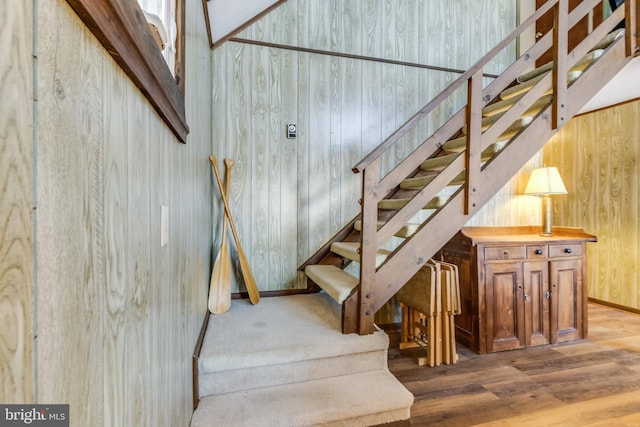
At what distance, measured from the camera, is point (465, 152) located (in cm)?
210

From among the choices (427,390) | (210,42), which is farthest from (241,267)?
(210,42)

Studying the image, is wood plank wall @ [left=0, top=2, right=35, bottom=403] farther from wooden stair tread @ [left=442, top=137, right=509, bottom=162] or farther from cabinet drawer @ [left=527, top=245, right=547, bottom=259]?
cabinet drawer @ [left=527, top=245, right=547, bottom=259]

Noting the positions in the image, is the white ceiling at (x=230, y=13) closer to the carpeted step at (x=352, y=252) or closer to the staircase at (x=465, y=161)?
the staircase at (x=465, y=161)

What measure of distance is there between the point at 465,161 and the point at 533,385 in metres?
1.61

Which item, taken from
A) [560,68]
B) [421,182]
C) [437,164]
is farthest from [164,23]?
[560,68]

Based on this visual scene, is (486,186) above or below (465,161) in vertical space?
below

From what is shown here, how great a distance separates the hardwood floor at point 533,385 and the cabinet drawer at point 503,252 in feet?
2.61

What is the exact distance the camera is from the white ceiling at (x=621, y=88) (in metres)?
2.74

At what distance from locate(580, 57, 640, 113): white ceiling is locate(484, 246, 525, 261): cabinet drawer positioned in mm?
1810

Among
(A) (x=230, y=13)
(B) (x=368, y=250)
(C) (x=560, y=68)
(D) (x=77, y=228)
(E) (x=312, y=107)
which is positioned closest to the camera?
(D) (x=77, y=228)

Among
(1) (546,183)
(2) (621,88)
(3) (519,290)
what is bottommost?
(3) (519,290)

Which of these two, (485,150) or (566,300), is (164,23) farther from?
(566,300)

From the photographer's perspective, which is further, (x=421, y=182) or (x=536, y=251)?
(x=536, y=251)

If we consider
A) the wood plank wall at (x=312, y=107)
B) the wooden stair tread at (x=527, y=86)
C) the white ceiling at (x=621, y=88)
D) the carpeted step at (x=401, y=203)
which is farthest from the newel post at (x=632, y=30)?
the carpeted step at (x=401, y=203)
